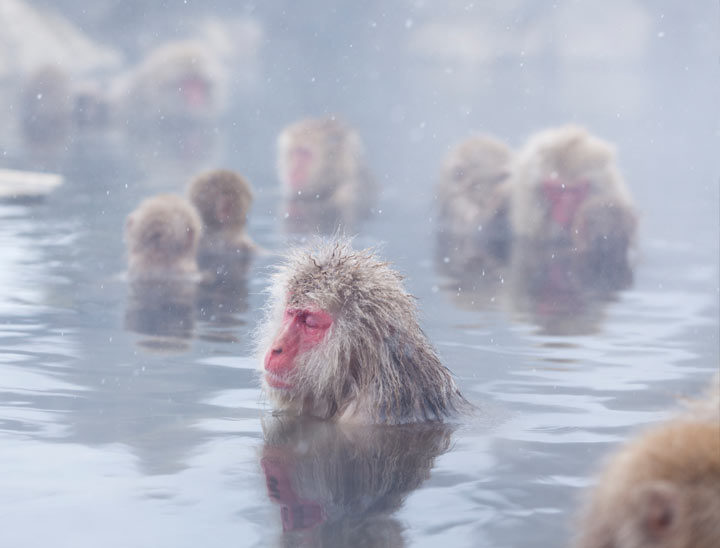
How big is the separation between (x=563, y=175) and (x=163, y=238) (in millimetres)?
3327

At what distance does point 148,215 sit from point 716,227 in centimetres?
607

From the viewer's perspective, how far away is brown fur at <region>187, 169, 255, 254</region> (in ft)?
20.4

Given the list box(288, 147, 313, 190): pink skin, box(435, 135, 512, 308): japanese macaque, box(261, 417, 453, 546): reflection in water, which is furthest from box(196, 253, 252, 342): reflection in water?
box(288, 147, 313, 190): pink skin

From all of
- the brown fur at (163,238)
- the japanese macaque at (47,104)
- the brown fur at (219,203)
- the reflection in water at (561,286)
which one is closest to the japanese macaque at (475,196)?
the reflection in water at (561,286)

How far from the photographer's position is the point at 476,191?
841 centimetres

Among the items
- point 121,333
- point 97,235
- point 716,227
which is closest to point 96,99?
point 97,235

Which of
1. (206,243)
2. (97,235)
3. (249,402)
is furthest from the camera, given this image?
(97,235)

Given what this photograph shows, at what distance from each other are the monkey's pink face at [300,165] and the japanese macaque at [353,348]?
631 cm

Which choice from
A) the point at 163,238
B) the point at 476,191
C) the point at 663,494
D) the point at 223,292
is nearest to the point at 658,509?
the point at 663,494

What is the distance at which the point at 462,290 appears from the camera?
5.83 metres

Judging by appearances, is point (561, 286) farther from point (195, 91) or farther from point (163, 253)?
point (195, 91)

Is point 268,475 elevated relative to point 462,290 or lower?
lower

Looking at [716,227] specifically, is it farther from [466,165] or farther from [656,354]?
[656,354]

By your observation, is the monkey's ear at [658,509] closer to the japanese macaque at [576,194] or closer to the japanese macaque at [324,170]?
the japanese macaque at [576,194]
